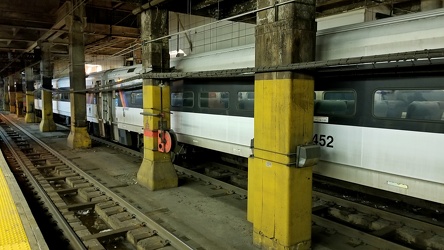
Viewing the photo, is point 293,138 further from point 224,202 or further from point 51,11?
point 51,11

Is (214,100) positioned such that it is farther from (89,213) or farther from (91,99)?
(91,99)

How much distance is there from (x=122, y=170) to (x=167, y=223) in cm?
416

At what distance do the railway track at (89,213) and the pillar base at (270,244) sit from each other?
0.86 metres

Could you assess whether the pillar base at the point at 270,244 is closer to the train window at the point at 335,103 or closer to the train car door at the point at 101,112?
the train window at the point at 335,103

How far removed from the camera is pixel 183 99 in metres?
9.25

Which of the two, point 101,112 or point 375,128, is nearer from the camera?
point 375,128

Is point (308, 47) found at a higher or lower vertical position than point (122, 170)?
higher

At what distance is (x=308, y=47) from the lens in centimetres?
438

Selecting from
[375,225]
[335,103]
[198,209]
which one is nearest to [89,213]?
[198,209]

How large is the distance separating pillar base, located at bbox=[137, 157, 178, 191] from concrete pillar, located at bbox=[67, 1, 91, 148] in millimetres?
6238

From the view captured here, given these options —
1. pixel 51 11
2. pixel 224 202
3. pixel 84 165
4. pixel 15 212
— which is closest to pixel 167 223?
pixel 224 202

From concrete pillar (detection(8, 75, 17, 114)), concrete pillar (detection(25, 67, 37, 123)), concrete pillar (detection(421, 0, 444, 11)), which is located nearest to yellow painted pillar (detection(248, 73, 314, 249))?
concrete pillar (detection(421, 0, 444, 11))

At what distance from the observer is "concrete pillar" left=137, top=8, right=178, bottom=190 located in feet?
25.0

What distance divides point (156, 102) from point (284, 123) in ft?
13.3
